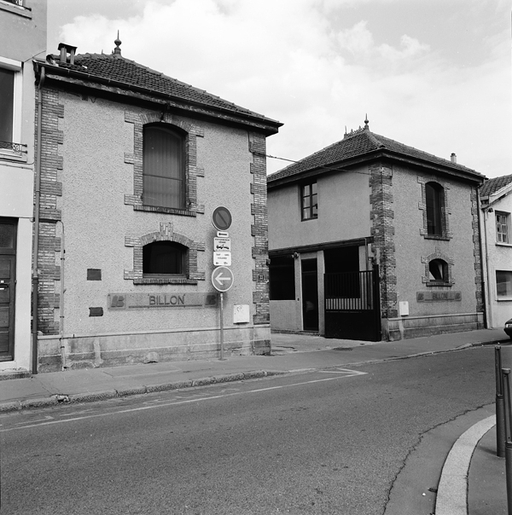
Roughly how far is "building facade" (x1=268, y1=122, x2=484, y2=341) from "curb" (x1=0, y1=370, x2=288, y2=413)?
27.5 feet

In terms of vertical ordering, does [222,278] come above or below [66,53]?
below

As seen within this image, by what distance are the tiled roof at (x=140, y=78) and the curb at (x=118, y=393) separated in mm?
6981

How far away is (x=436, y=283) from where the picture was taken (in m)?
18.9

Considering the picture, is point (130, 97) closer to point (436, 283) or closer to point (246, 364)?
point (246, 364)

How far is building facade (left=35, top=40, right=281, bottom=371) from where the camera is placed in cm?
1077

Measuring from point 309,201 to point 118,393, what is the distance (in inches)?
550

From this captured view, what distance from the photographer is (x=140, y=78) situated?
1292 centimetres

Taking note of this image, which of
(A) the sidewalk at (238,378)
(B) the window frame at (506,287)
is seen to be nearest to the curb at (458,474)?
(A) the sidewalk at (238,378)

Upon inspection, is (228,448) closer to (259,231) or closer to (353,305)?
(259,231)

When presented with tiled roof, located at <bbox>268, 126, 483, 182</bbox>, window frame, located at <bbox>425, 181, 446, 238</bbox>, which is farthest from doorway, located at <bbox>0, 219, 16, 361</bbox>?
window frame, located at <bbox>425, 181, 446, 238</bbox>

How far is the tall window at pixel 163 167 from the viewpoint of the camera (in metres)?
12.5

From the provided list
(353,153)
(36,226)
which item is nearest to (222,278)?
(36,226)

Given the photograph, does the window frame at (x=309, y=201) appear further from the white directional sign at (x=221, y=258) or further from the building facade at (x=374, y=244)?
the white directional sign at (x=221, y=258)

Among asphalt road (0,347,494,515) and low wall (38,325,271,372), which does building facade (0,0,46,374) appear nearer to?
low wall (38,325,271,372)
